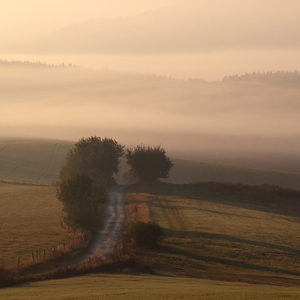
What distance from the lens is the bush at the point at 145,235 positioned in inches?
1880

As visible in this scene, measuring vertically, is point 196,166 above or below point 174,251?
above

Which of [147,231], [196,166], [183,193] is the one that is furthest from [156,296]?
[196,166]

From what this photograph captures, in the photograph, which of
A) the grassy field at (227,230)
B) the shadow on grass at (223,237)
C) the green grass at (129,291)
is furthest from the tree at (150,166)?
the green grass at (129,291)

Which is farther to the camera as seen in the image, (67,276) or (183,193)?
(183,193)

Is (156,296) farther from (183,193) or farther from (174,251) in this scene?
(183,193)

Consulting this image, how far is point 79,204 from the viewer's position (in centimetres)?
6047

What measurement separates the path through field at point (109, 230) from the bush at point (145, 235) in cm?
205

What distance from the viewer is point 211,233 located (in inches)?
2159

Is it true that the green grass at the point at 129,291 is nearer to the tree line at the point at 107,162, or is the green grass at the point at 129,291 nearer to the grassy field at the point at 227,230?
the grassy field at the point at 227,230

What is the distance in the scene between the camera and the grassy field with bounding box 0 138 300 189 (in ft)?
422

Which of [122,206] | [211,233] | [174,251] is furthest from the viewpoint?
[122,206]

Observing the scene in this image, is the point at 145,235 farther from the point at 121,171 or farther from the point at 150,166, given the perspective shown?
the point at 121,171

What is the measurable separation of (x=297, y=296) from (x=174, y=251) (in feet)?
78.7

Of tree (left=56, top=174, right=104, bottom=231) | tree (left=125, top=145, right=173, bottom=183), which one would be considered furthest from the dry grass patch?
tree (left=125, top=145, right=173, bottom=183)
